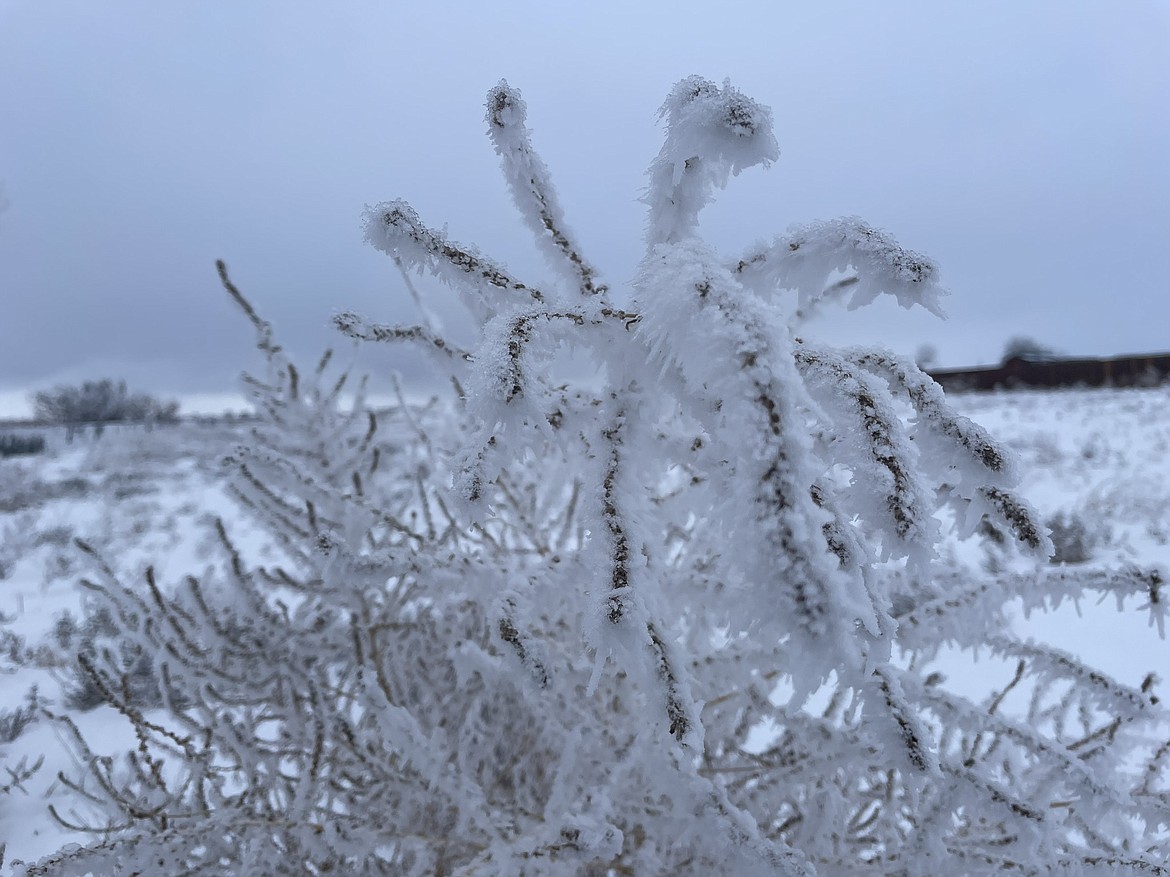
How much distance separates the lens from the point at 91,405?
24234 mm

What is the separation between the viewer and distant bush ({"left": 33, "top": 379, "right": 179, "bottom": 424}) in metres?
24.2

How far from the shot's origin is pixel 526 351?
2.78 feet

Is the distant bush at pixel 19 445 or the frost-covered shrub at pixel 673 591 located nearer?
the frost-covered shrub at pixel 673 591

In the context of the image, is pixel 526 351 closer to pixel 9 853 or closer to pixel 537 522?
pixel 537 522

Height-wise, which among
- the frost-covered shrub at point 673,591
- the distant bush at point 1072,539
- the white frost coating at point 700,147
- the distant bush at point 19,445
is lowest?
the frost-covered shrub at point 673,591

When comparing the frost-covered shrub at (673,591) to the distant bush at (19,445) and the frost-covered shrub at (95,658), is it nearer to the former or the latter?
the frost-covered shrub at (95,658)

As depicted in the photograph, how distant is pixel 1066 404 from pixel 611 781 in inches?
853

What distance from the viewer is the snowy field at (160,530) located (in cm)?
336

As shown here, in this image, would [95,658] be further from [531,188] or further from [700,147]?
[700,147]

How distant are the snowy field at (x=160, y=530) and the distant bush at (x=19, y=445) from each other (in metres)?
0.35

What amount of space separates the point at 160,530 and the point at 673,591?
10.5m

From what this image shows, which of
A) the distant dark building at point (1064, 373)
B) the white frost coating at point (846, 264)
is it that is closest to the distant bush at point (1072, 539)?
the white frost coating at point (846, 264)

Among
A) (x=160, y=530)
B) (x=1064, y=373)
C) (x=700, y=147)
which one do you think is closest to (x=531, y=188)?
(x=700, y=147)

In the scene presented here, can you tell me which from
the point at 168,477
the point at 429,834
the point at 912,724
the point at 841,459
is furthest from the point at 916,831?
the point at 168,477
